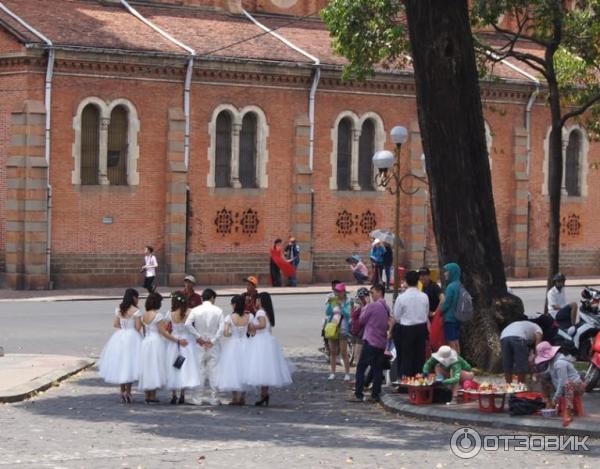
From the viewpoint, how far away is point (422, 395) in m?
21.0

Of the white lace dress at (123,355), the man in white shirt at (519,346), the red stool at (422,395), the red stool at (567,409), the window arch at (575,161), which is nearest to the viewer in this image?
the red stool at (567,409)

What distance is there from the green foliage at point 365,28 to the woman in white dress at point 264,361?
10.3 meters

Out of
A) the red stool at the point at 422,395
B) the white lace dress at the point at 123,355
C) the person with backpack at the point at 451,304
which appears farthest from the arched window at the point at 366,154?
the red stool at the point at 422,395

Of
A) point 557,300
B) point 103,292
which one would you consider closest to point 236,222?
point 103,292

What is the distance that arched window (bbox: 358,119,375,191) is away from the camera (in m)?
51.1

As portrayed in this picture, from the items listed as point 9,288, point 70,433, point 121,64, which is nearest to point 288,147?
point 121,64

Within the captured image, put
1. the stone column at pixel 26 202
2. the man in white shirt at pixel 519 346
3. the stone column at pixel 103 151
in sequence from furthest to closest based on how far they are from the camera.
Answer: the stone column at pixel 103 151 → the stone column at pixel 26 202 → the man in white shirt at pixel 519 346

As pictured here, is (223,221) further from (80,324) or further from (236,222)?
(80,324)

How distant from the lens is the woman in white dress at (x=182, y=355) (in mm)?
21266

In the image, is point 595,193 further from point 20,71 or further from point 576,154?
point 20,71

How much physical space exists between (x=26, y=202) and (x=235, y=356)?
75.3 feet

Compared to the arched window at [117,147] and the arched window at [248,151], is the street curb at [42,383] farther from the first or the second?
the arched window at [248,151]

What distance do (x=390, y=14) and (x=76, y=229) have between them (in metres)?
16.1

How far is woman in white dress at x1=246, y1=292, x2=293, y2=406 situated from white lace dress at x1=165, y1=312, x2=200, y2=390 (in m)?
0.70
